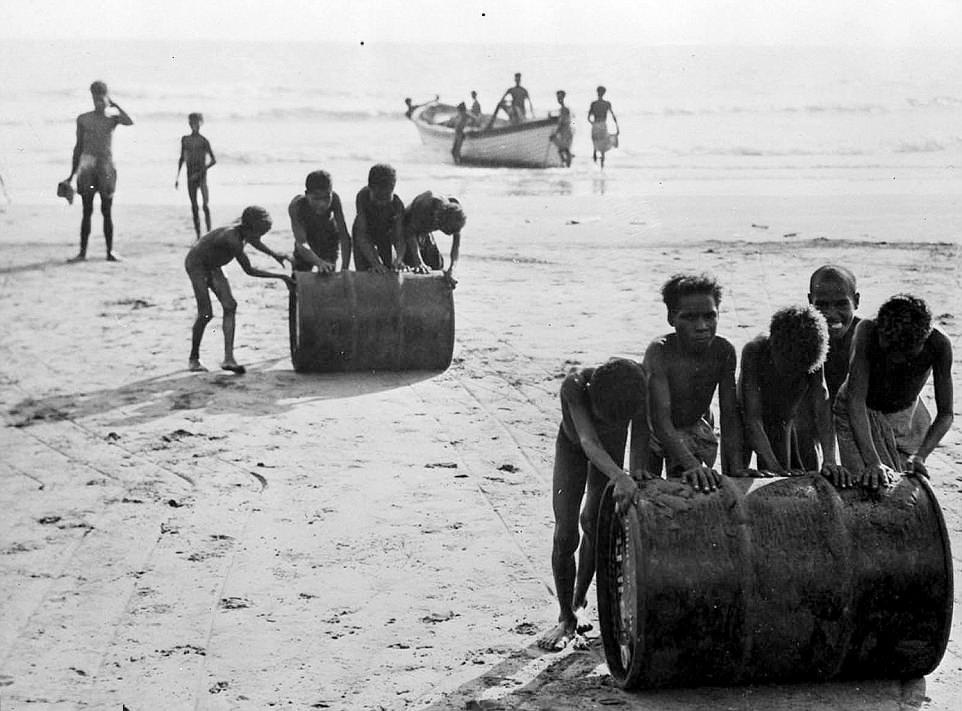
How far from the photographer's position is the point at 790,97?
58.2m

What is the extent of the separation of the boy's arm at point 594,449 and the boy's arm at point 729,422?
52cm

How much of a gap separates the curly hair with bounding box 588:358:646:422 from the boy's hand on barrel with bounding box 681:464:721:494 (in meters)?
0.40

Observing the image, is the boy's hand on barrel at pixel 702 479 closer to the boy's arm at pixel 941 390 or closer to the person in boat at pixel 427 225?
the boy's arm at pixel 941 390

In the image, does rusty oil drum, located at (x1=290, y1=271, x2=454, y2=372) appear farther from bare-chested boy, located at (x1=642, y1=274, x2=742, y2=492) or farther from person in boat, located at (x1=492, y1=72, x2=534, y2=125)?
person in boat, located at (x1=492, y1=72, x2=534, y2=125)

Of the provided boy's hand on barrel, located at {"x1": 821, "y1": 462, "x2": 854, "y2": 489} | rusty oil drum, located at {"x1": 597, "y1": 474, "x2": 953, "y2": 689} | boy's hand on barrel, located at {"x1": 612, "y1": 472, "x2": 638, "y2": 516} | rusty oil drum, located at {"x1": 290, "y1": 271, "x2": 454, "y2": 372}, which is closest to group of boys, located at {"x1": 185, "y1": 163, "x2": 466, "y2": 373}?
rusty oil drum, located at {"x1": 290, "y1": 271, "x2": 454, "y2": 372}

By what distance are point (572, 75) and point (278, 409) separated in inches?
2611

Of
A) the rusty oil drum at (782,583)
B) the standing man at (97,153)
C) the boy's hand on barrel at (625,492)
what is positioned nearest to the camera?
the rusty oil drum at (782,583)

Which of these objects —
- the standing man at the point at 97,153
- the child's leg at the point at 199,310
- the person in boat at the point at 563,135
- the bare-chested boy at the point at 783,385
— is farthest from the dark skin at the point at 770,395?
the person in boat at the point at 563,135

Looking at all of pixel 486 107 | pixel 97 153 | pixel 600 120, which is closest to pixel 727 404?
pixel 97 153

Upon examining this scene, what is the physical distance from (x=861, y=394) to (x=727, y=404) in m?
0.59

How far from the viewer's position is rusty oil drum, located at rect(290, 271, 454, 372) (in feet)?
34.5

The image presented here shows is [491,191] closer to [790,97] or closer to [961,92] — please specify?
[790,97]

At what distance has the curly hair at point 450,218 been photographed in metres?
10.4

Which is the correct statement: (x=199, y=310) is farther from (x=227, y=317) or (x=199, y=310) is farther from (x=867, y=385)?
(x=867, y=385)
